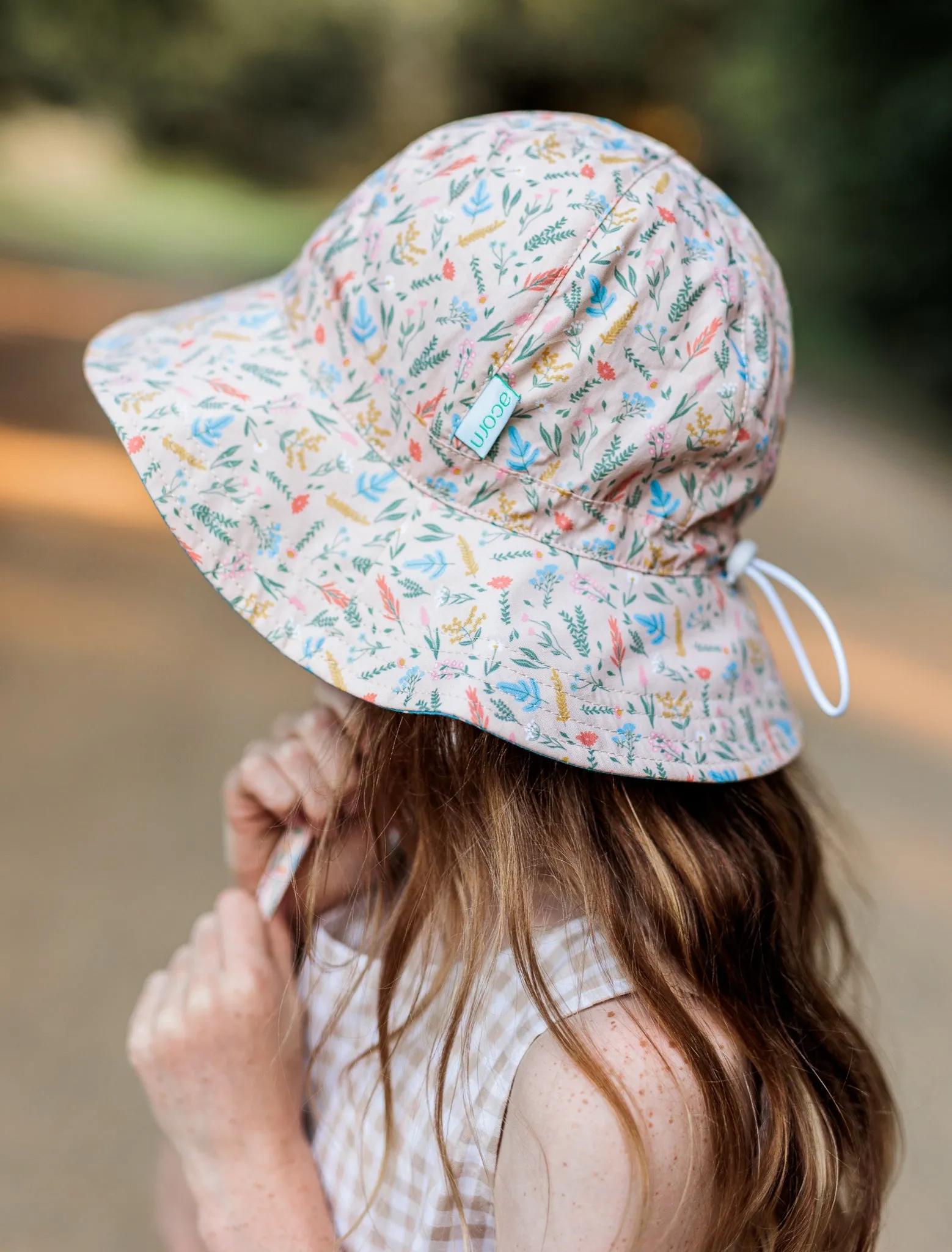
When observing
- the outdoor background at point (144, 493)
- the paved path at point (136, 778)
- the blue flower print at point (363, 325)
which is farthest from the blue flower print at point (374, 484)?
the outdoor background at point (144, 493)

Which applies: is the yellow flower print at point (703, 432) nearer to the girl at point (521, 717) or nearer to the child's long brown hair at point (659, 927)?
the girl at point (521, 717)

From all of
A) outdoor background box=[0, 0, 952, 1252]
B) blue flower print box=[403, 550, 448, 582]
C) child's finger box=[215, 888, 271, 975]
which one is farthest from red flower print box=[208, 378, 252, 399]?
outdoor background box=[0, 0, 952, 1252]

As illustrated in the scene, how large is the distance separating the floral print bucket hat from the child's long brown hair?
6 centimetres

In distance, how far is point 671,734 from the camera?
0.82 m

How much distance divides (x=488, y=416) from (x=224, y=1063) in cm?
55

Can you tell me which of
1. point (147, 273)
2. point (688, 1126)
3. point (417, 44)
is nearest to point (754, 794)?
point (688, 1126)

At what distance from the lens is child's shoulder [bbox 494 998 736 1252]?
2.24 ft

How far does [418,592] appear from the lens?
79 cm

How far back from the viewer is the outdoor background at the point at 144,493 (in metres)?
2.05

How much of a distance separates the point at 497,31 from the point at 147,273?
6.33 meters

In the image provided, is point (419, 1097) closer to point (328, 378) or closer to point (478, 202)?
point (328, 378)

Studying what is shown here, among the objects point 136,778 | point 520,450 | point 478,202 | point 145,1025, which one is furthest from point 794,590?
point 136,778

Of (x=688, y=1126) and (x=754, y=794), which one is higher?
(x=754, y=794)

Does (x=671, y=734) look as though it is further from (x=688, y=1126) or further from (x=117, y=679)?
(x=117, y=679)
